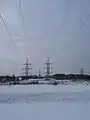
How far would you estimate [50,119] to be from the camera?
48.9 ft

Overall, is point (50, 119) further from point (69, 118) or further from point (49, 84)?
point (49, 84)

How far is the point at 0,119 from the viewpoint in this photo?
14.7 metres

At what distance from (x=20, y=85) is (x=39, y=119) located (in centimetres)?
6127

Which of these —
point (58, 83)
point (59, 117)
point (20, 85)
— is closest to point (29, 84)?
point (20, 85)

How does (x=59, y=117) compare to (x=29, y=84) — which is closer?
(x=59, y=117)

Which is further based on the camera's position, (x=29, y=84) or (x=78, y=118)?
(x=29, y=84)

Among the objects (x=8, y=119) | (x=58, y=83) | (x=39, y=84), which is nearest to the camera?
(x=8, y=119)

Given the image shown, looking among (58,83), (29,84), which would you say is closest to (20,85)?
(29,84)

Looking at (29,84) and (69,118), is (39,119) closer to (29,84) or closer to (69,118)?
(69,118)

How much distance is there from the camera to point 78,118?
1478 cm

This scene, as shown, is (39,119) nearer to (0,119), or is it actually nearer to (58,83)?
(0,119)

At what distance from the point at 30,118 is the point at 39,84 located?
230 ft

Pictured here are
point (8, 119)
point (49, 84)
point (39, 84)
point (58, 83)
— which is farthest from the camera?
point (39, 84)

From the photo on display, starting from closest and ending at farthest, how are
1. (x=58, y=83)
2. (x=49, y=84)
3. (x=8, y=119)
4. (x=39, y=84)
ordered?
(x=8, y=119) < (x=58, y=83) < (x=49, y=84) < (x=39, y=84)
